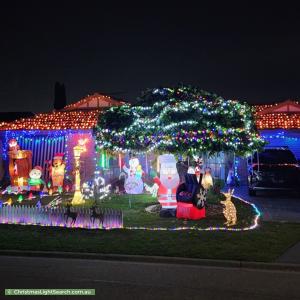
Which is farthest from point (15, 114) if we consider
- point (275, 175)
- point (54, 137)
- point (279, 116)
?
point (275, 175)

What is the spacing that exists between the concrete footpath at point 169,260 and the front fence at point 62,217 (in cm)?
252

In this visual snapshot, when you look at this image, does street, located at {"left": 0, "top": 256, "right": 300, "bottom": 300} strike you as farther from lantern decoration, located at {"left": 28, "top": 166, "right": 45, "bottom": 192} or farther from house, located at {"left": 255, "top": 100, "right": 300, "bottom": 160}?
house, located at {"left": 255, "top": 100, "right": 300, "bottom": 160}

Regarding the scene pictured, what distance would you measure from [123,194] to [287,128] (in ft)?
26.3

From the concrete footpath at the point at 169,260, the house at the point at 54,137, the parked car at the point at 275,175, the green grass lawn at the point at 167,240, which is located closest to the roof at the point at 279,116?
the parked car at the point at 275,175

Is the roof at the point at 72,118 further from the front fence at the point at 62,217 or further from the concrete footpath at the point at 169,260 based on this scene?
the concrete footpath at the point at 169,260

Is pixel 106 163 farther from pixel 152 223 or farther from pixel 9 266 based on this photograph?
pixel 9 266

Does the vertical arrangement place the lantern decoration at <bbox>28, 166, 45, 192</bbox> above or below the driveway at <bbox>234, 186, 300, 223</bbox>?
above

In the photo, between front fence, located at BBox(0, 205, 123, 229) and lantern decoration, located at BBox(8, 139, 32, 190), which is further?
lantern decoration, located at BBox(8, 139, 32, 190)

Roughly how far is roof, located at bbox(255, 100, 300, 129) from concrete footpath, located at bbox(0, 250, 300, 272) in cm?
1269

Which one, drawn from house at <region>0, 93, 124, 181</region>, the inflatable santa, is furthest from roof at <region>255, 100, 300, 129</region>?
the inflatable santa

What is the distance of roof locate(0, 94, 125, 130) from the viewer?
2236 cm

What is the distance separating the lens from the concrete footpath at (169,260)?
308 inches

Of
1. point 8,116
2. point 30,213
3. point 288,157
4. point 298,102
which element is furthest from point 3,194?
point 8,116

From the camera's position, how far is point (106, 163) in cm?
2295
